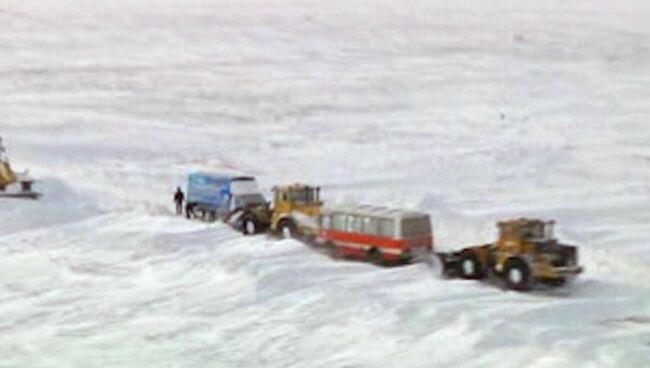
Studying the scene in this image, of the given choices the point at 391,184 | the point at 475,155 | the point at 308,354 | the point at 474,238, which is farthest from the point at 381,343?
the point at 475,155

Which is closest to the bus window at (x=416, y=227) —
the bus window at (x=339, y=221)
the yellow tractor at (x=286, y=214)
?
the bus window at (x=339, y=221)

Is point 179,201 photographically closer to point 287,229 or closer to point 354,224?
point 287,229

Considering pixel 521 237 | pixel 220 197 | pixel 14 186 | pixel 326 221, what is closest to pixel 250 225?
pixel 220 197

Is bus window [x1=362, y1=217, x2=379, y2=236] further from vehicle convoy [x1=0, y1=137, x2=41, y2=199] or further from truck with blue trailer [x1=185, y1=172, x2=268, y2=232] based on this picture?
vehicle convoy [x1=0, y1=137, x2=41, y2=199]

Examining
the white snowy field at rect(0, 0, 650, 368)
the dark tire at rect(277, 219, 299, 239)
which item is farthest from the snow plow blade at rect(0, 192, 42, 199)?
the dark tire at rect(277, 219, 299, 239)

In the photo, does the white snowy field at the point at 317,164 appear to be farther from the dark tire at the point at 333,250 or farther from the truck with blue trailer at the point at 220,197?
the truck with blue trailer at the point at 220,197

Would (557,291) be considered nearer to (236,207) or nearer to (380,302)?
(380,302)
